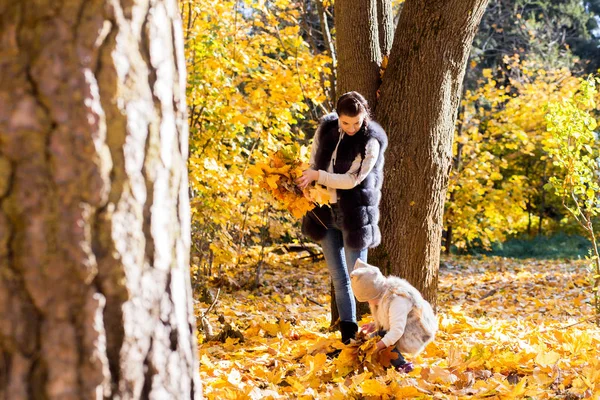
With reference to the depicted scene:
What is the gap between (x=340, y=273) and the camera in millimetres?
3963

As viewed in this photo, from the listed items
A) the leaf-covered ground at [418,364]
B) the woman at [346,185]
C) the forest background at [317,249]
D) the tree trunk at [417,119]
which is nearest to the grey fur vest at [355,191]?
the woman at [346,185]

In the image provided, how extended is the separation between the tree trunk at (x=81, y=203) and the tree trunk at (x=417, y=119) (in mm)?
3242

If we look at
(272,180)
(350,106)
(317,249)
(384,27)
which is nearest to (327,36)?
(384,27)

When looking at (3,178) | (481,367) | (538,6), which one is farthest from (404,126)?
Result: (538,6)

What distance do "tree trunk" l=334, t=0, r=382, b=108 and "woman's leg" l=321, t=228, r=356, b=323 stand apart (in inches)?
51.4

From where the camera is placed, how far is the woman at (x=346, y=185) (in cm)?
365

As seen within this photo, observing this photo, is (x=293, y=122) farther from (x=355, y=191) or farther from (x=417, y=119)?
(x=355, y=191)

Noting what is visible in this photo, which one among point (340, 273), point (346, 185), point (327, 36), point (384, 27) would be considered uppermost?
point (327, 36)

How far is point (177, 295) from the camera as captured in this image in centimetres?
161

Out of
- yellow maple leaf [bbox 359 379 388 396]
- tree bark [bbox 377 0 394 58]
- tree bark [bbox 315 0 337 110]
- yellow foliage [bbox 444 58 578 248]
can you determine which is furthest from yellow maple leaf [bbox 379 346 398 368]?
yellow foliage [bbox 444 58 578 248]

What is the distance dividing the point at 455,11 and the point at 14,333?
3908mm

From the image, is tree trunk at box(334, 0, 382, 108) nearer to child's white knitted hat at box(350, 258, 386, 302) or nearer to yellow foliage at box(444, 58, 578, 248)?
child's white knitted hat at box(350, 258, 386, 302)

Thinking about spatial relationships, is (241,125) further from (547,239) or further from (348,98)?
(547,239)

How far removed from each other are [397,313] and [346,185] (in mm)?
824
